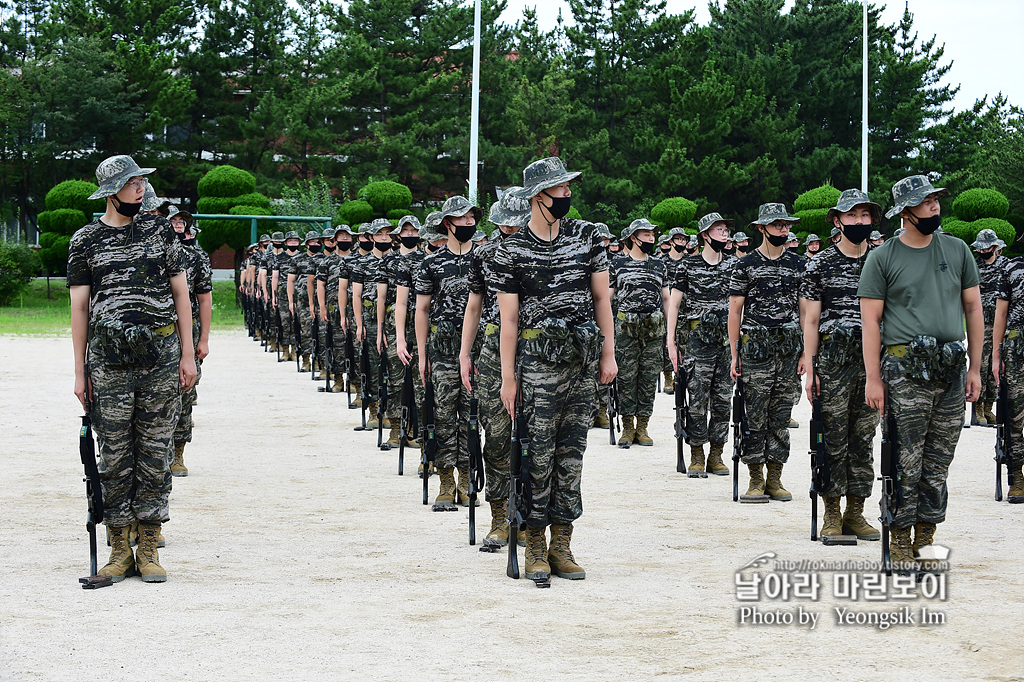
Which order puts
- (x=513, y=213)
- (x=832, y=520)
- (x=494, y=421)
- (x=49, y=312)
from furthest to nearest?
(x=49, y=312)
(x=832, y=520)
(x=494, y=421)
(x=513, y=213)

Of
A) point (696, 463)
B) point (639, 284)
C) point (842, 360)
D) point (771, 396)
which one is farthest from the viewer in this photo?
point (639, 284)

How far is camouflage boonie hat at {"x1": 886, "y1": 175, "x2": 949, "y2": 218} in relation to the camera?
692cm

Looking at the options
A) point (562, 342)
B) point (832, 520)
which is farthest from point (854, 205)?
point (562, 342)

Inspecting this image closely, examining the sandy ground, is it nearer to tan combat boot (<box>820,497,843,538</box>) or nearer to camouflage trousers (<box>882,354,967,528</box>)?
tan combat boot (<box>820,497,843,538</box>)

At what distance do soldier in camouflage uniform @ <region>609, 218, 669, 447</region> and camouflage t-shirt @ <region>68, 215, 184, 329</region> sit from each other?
6646 millimetres

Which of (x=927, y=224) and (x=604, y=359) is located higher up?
(x=927, y=224)

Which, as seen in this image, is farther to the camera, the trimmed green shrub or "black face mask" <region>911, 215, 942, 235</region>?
the trimmed green shrub

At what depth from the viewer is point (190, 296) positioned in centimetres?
1113

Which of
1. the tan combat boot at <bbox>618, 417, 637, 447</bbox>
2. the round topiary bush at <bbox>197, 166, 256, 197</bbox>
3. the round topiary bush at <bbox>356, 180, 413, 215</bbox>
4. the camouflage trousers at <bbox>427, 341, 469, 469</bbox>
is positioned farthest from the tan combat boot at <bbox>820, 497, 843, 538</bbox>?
the round topiary bush at <bbox>197, 166, 256, 197</bbox>

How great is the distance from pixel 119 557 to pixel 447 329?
303 centimetres

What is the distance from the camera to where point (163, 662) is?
17.7ft

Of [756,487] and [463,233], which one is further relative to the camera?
[756,487]

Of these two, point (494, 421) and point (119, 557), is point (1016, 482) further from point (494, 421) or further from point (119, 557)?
point (119, 557)

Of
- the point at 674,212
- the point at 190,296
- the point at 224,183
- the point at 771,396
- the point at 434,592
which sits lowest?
the point at 434,592
